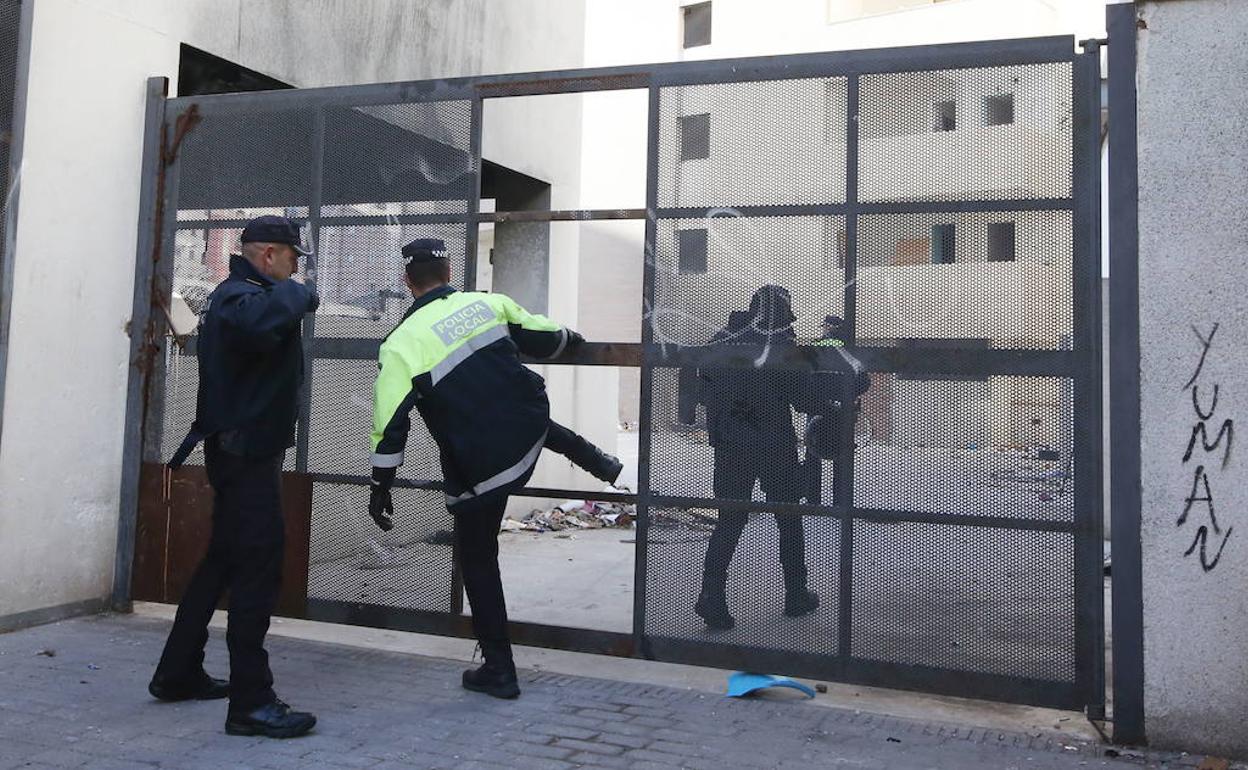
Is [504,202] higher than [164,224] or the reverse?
higher

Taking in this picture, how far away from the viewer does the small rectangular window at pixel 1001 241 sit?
415 cm

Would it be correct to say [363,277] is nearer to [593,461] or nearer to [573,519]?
[593,461]

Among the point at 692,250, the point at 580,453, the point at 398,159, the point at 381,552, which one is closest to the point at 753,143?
the point at 692,250

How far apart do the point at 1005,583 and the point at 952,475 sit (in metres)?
0.46

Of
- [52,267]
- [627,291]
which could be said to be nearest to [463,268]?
[52,267]

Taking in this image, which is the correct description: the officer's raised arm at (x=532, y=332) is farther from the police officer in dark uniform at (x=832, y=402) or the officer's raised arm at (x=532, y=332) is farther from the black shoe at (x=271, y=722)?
the black shoe at (x=271, y=722)

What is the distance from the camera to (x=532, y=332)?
4.46 m

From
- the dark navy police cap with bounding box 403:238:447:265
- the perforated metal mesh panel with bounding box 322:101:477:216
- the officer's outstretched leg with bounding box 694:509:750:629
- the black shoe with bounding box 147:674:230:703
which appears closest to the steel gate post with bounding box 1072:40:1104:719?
the officer's outstretched leg with bounding box 694:509:750:629

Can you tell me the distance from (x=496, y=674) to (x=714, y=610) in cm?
96

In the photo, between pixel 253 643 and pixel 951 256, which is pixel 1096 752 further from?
pixel 253 643

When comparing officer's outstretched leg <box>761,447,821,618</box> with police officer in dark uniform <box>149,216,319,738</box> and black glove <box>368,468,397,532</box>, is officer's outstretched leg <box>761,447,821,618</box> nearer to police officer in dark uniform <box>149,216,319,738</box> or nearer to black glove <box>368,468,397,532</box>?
black glove <box>368,468,397,532</box>

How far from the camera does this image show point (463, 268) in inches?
200

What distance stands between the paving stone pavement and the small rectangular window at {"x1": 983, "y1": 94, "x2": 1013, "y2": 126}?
2.34 m

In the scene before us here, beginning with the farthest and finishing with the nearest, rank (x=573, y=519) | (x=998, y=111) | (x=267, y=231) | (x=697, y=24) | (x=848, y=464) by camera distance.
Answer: (x=697, y=24), (x=573, y=519), (x=848, y=464), (x=998, y=111), (x=267, y=231)
